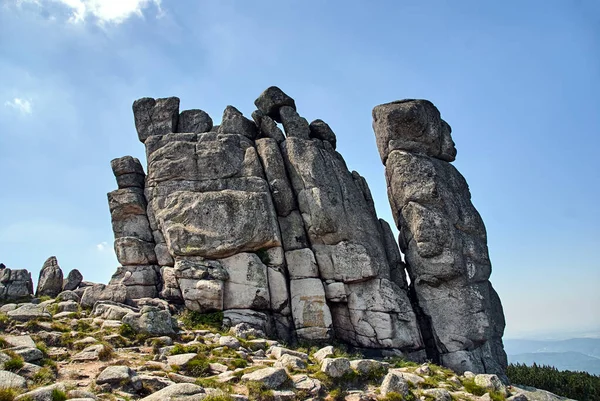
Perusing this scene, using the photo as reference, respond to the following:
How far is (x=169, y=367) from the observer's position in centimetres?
2112

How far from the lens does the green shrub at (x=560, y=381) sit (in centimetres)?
3462

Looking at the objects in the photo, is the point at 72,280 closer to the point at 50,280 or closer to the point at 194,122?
the point at 50,280

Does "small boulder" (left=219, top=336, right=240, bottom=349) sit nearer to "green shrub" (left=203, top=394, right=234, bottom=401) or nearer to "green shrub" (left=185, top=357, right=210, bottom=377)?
"green shrub" (left=185, top=357, right=210, bottom=377)

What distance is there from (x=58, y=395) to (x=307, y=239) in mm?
26043

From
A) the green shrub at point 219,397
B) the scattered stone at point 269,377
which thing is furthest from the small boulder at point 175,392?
the scattered stone at point 269,377

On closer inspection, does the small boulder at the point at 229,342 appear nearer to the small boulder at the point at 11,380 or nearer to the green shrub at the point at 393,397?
the green shrub at the point at 393,397

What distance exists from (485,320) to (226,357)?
2328 centimetres

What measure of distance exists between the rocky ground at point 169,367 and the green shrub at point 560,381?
25.6ft

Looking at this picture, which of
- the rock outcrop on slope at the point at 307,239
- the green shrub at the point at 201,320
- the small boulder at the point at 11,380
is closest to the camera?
the small boulder at the point at 11,380

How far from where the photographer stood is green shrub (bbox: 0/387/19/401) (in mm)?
14067

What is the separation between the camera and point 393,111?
43.7 metres

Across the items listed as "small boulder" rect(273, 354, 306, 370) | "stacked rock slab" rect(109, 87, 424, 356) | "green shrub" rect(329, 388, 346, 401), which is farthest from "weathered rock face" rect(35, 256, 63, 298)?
"green shrub" rect(329, 388, 346, 401)

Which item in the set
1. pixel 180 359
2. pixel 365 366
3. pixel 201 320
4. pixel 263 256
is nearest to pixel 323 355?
pixel 365 366

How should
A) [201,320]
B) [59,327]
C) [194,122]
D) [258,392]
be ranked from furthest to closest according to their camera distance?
1. [194,122]
2. [201,320]
3. [59,327]
4. [258,392]
